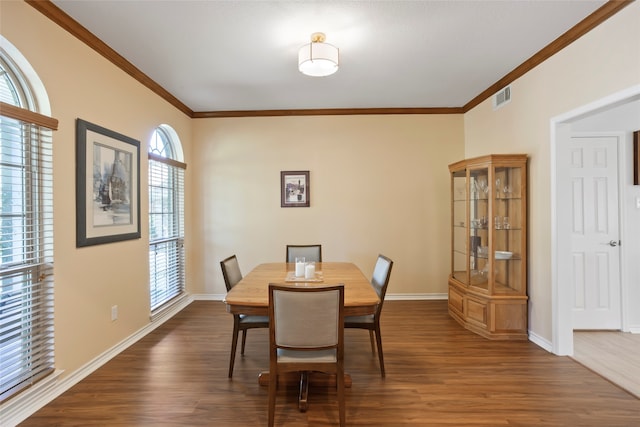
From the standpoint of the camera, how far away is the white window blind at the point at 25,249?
1938 mm

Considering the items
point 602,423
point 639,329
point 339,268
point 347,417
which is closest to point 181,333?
point 339,268

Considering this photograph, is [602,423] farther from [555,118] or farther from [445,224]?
[445,224]

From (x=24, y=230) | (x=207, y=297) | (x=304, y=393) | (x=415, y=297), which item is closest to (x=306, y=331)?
(x=304, y=393)

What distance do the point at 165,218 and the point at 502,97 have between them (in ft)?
13.8

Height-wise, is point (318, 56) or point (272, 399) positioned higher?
point (318, 56)

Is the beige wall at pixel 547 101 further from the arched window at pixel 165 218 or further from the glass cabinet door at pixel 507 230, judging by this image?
the arched window at pixel 165 218

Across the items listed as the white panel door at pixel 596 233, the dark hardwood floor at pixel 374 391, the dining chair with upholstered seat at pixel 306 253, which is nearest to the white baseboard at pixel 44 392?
the dark hardwood floor at pixel 374 391

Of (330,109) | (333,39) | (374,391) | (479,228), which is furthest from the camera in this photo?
(330,109)

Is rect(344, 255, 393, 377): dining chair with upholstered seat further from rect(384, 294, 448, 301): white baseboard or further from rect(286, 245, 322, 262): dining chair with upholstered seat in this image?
rect(384, 294, 448, 301): white baseboard

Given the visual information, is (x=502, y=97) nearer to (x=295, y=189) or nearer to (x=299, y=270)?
(x=295, y=189)

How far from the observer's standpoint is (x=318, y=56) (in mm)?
2451

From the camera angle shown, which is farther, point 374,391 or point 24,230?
point 374,391

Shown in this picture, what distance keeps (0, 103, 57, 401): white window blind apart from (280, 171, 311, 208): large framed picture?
8.87ft

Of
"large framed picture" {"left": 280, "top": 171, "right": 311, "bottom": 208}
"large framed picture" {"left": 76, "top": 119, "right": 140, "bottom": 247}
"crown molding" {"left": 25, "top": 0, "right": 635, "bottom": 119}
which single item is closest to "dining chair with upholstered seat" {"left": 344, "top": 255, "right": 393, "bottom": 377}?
"large framed picture" {"left": 280, "top": 171, "right": 311, "bottom": 208}
